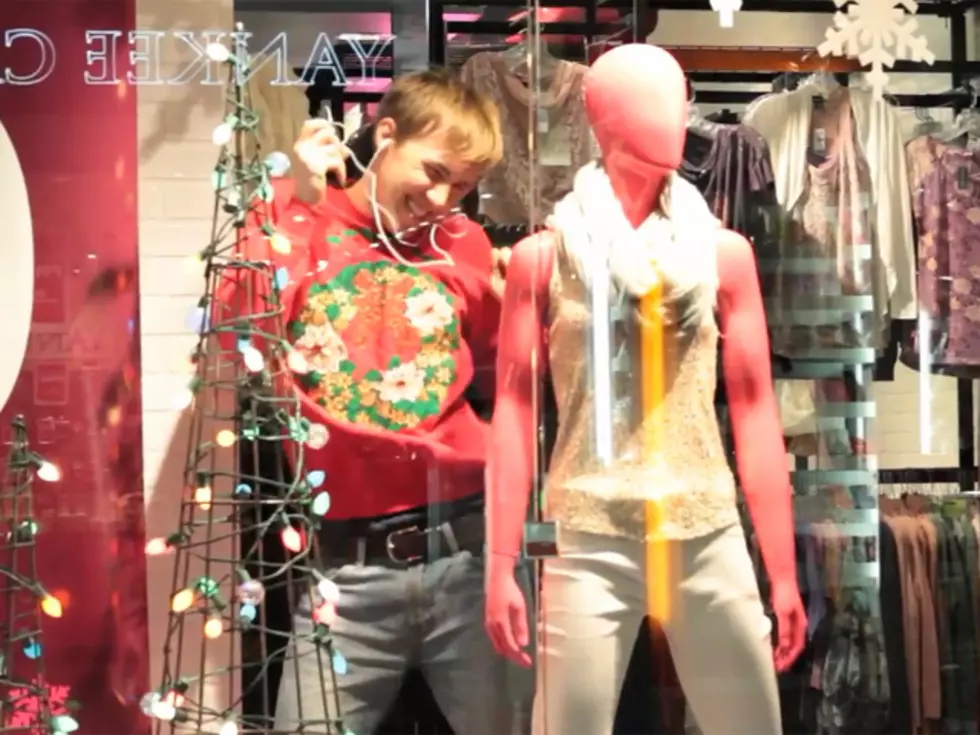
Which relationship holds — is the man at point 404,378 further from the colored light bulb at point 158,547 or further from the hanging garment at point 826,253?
the hanging garment at point 826,253

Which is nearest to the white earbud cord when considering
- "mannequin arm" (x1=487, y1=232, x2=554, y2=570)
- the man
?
the man

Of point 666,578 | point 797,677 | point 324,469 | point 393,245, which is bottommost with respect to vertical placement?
point 797,677

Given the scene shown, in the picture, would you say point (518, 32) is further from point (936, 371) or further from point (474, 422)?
point (936, 371)

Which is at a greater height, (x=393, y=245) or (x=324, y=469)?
(x=393, y=245)

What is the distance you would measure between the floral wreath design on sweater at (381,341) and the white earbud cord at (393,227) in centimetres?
3

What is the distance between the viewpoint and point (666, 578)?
2584mm

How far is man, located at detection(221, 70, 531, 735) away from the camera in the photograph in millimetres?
2627

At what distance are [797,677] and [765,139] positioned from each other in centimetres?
118

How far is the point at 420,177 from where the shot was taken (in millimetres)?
2662

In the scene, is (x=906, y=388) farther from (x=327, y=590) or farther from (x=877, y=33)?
(x=327, y=590)

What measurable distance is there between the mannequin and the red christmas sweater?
9cm

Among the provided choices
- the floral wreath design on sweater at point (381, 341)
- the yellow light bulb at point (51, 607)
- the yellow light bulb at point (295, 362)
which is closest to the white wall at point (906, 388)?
the floral wreath design on sweater at point (381, 341)

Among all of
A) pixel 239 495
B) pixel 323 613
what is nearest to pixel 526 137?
pixel 239 495

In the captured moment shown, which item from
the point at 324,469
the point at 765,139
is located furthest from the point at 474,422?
the point at 765,139
